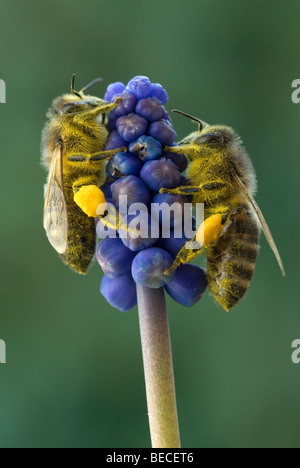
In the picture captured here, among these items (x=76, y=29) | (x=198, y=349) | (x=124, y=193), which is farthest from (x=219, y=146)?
(x=76, y=29)

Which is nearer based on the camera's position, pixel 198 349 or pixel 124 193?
pixel 124 193

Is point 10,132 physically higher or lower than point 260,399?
higher

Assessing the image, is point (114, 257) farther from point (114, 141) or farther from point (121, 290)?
point (114, 141)

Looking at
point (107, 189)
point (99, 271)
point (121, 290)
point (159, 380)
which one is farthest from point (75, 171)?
point (99, 271)

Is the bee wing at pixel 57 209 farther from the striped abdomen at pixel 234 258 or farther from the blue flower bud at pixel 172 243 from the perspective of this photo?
the striped abdomen at pixel 234 258

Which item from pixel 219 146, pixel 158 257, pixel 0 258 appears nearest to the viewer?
pixel 158 257

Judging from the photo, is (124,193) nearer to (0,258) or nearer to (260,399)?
(0,258)

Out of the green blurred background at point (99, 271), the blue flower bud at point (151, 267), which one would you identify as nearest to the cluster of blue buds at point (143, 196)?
the blue flower bud at point (151, 267)
